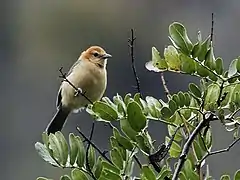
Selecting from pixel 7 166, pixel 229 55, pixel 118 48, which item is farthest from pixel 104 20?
pixel 229 55

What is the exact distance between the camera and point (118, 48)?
20.4 ft

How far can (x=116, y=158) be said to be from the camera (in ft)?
3.86

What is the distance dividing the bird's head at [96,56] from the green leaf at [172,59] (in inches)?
42.9

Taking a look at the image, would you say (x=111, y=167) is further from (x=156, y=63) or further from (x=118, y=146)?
(x=156, y=63)

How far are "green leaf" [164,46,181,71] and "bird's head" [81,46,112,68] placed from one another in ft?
3.58

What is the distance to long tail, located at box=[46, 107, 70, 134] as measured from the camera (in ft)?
7.20

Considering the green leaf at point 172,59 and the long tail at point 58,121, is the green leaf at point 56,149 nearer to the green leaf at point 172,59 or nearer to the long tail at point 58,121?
the green leaf at point 172,59

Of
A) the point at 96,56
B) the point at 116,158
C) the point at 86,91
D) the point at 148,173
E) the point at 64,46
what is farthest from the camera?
the point at 64,46

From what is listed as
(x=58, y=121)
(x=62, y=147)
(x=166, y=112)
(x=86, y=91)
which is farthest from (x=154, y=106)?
(x=58, y=121)

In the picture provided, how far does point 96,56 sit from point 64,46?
4901 millimetres

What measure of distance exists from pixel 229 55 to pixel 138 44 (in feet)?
4.24

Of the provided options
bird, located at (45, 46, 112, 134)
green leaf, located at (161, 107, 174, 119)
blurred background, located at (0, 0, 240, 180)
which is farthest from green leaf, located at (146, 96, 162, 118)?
blurred background, located at (0, 0, 240, 180)

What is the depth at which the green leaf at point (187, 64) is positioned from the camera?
1121 millimetres

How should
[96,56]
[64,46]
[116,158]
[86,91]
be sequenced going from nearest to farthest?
[116,158], [86,91], [96,56], [64,46]
